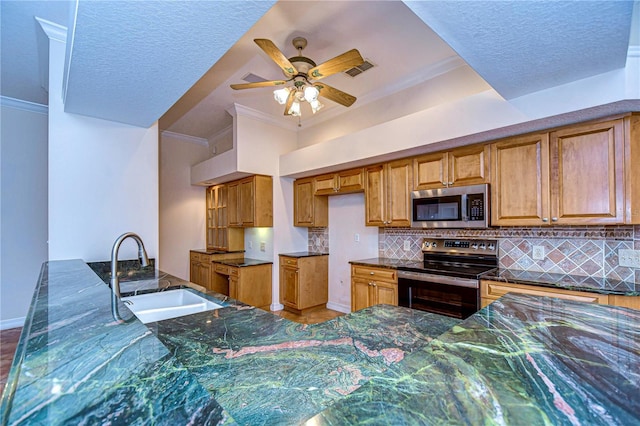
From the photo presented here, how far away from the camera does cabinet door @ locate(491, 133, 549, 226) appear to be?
2.35 m

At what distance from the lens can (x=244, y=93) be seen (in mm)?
3732

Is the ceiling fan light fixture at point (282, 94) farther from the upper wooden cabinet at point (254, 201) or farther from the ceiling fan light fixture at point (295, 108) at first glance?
the upper wooden cabinet at point (254, 201)

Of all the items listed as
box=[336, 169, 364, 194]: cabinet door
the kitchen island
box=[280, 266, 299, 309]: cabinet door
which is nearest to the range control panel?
box=[336, 169, 364, 194]: cabinet door

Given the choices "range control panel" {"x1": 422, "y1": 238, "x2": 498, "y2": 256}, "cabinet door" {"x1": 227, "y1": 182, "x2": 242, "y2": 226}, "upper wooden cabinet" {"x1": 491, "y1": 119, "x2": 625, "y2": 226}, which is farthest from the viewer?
"cabinet door" {"x1": 227, "y1": 182, "x2": 242, "y2": 226}

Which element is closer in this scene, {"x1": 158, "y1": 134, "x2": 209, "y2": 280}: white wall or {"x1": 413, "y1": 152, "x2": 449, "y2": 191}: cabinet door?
{"x1": 413, "y1": 152, "x2": 449, "y2": 191}: cabinet door

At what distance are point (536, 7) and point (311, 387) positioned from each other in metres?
1.77

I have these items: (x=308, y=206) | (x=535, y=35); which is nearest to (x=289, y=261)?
(x=308, y=206)

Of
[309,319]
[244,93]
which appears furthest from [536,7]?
[309,319]

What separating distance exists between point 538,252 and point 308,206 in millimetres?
2844

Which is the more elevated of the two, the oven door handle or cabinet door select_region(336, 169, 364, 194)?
cabinet door select_region(336, 169, 364, 194)

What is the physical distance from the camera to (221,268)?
15.0 ft

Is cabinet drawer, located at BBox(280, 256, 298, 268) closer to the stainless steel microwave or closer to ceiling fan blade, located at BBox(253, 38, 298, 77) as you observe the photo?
the stainless steel microwave

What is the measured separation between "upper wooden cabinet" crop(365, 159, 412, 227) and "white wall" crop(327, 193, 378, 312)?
500 mm

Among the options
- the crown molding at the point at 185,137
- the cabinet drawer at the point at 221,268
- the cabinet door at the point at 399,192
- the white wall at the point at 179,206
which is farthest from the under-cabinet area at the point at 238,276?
the crown molding at the point at 185,137
